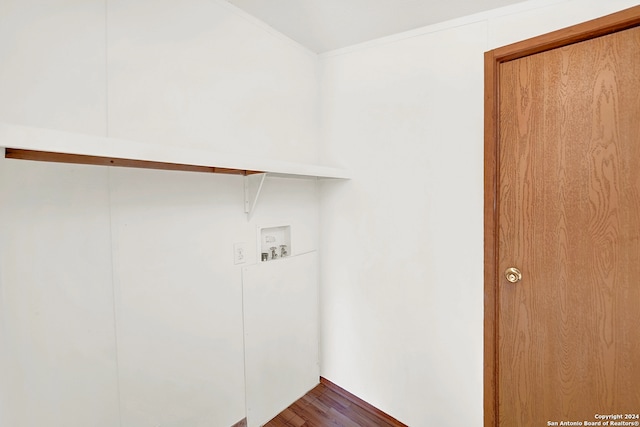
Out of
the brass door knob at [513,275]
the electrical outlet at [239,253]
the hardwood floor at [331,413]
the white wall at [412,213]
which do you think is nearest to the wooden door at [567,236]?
the brass door knob at [513,275]

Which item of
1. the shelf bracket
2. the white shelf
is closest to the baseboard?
the shelf bracket

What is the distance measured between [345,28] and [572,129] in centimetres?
133

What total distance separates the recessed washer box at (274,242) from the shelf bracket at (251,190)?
160mm

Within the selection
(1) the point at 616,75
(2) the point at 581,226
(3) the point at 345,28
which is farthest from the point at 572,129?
(3) the point at 345,28

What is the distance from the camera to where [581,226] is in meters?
1.20

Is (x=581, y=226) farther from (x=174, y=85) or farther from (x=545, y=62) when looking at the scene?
(x=174, y=85)

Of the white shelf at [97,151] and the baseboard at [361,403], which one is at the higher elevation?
the white shelf at [97,151]

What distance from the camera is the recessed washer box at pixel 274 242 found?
1797mm

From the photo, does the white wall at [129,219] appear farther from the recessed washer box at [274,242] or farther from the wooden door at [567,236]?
the wooden door at [567,236]

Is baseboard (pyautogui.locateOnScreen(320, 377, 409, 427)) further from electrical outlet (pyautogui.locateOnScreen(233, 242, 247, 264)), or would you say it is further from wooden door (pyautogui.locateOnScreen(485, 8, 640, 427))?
electrical outlet (pyautogui.locateOnScreen(233, 242, 247, 264))

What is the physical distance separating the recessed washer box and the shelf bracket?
0.53 feet

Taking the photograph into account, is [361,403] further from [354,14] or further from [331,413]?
[354,14]

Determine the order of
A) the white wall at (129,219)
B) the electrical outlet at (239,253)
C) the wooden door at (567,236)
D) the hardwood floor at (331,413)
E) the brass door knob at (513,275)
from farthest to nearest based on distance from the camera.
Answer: the hardwood floor at (331,413)
the electrical outlet at (239,253)
the brass door knob at (513,275)
the wooden door at (567,236)
the white wall at (129,219)

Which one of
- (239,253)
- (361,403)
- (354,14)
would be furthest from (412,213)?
(361,403)
